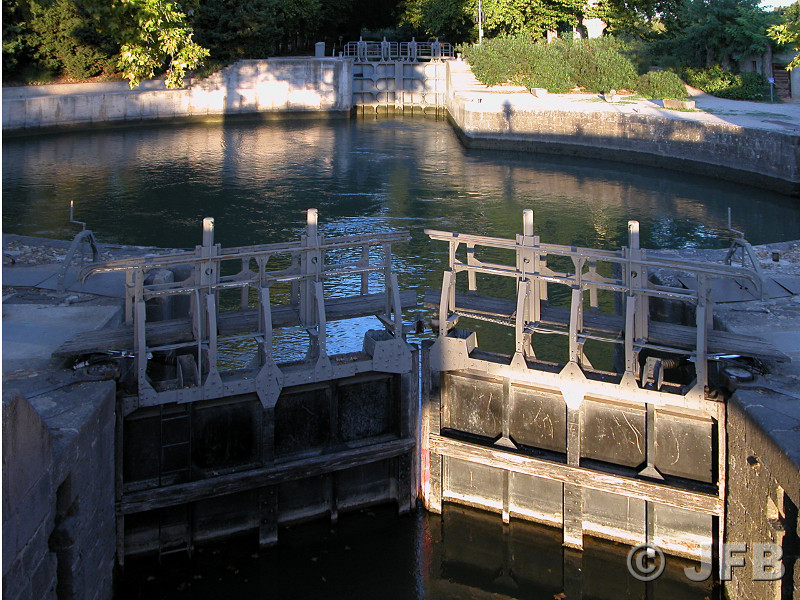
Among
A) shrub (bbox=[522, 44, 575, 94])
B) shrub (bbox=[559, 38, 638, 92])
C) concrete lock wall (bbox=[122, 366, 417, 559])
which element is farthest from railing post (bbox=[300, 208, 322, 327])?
shrub (bbox=[522, 44, 575, 94])

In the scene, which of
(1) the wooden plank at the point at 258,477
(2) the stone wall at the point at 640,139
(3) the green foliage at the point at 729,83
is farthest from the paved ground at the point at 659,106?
(1) the wooden plank at the point at 258,477

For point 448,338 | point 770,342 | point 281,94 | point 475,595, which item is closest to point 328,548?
point 475,595

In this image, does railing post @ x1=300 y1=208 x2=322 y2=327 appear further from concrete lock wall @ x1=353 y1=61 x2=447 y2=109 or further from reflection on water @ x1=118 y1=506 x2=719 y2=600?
concrete lock wall @ x1=353 y1=61 x2=447 y2=109

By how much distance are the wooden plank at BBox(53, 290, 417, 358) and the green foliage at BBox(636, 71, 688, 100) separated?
32.9 m

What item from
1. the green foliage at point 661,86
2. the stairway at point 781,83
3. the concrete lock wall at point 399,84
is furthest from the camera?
the concrete lock wall at point 399,84

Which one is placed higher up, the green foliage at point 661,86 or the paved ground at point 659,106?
the green foliage at point 661,86

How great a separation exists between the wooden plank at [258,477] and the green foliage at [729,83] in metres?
34.3

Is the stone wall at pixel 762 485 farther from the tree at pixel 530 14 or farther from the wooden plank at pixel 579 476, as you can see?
the tree at pixel 530 14

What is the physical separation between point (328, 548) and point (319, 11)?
52703mm

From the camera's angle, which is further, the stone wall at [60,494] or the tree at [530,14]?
the tree at [530,14]

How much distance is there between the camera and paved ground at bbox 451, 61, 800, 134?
3466 cm

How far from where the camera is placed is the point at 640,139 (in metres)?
36.2

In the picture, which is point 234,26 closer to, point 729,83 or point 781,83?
point 729,83

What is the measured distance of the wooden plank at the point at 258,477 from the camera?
10430mm
